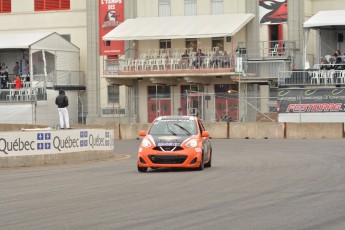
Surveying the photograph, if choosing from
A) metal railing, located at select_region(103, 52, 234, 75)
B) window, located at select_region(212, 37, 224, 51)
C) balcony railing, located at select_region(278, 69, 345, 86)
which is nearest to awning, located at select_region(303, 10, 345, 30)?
balcony railing, located at select_region(278, 69, 345, 86)

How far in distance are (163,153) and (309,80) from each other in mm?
28621

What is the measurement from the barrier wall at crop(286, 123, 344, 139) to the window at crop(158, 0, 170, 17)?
1785 centimetres

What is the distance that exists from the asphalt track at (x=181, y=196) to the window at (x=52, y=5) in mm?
37801

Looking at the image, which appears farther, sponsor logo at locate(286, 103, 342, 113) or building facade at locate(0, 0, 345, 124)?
building facade at locate(0, 0, 345, 124)

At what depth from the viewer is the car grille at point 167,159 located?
83.2 feet

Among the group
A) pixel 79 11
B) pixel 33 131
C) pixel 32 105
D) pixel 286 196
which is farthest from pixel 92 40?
pixel 286 196

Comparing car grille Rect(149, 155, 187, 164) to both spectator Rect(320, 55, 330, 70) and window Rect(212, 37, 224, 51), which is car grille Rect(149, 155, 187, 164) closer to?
spectator Rect(320, 55, 330, 70)

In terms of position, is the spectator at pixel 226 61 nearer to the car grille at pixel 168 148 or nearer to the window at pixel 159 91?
the window at pixel 159 91

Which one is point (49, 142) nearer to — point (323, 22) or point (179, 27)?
point (323, 22)

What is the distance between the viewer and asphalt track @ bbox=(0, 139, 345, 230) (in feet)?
46.0

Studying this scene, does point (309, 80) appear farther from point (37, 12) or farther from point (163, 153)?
point (163, 153)

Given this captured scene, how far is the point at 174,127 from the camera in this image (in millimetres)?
26781

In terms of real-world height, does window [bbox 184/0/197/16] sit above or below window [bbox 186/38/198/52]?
above

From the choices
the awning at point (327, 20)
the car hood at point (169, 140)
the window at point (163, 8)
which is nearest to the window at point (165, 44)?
the window at point (163, 8)
